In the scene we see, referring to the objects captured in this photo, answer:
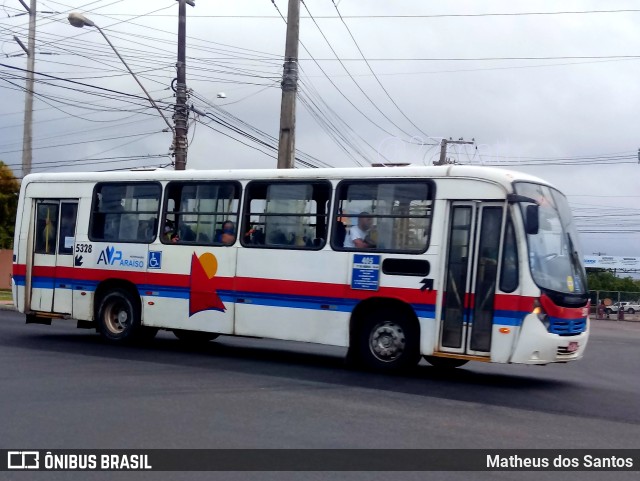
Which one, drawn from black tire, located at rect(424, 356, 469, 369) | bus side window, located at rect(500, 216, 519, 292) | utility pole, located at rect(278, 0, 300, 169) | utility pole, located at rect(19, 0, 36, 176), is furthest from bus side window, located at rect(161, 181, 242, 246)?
utility pole, located at rect(19, 0, 36, 176)

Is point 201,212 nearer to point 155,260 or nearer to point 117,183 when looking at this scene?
point 155,260

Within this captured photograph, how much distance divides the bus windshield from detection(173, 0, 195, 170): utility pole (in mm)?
13716

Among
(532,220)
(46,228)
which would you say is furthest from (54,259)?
(532,220)

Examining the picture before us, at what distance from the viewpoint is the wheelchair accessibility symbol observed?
1439 cm

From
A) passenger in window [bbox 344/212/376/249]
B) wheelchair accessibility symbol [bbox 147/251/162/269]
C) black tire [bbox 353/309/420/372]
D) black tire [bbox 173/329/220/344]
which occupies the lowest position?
black tire [bbox 173/329/220/344]

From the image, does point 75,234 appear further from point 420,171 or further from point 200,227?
point 420,171

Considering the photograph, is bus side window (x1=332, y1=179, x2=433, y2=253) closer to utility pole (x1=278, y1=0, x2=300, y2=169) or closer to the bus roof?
the bus roof

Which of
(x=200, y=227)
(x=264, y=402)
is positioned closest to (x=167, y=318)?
(x=200, y=227)

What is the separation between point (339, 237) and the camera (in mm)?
12648

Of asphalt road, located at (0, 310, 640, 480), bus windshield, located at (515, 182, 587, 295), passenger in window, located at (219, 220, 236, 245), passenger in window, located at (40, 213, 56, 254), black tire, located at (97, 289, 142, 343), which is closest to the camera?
asphalt road, located at (0, 310, 640, 480)

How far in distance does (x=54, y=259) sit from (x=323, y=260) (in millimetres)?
5701

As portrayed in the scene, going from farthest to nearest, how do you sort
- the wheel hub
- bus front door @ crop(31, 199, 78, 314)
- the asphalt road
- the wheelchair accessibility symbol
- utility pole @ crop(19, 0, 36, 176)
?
utility pole @ crop(19, 0, 36, 176) < bus front door @ crop(31, 199, 78, 314) < the wheelchair accessibility symbol < the wheel hub < the asphalt road

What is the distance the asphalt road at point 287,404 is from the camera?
25.9ft

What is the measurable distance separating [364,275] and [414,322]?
1.00 meters
